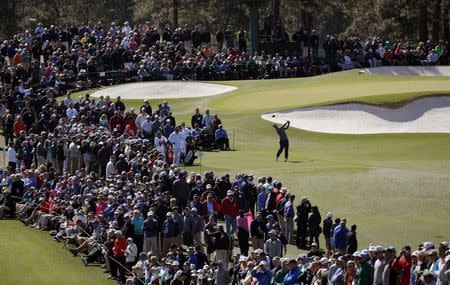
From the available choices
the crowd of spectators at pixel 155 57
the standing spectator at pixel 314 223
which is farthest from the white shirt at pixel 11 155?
the standing spectator at pixel 314 223

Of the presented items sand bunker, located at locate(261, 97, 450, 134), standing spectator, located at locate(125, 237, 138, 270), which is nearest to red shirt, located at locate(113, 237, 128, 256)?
standing spectator, located at locate(125, 237, 138, 270)

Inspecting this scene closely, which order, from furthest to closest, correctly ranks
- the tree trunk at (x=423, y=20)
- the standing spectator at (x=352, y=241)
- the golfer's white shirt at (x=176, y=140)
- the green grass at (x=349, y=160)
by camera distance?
the tree trunk at (x=423, y=20) < the golfer's white shirt at (x=176, y=140) < the green grass at (x=349, y=160) < the standing spectator at (x=352, y=241)

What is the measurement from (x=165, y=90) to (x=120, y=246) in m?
30.6

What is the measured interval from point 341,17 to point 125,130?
82.7 metres

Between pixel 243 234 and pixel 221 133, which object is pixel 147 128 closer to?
pixel 221 133

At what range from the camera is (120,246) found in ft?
108

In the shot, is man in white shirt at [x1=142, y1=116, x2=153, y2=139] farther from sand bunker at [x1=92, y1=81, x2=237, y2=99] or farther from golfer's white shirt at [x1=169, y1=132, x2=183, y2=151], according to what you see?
sand bunker at [x1=92, y1=81, x2=237, y2=99]

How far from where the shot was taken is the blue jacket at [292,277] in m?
26.7

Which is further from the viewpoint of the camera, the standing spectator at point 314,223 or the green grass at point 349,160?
the green grass at point 349,160

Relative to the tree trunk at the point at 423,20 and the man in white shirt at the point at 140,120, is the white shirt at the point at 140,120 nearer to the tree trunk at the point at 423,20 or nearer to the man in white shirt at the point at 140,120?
the man in white shirt at the point at 140,120

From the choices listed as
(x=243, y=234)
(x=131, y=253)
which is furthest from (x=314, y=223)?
(x=131, y=253)

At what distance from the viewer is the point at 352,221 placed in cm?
3503

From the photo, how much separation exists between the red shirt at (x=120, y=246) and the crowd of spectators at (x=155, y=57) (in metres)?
23.6

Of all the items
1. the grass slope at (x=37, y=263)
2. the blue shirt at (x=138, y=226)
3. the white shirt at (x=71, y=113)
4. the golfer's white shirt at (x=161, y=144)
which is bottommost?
the grass slope at (x=37, y=263)
